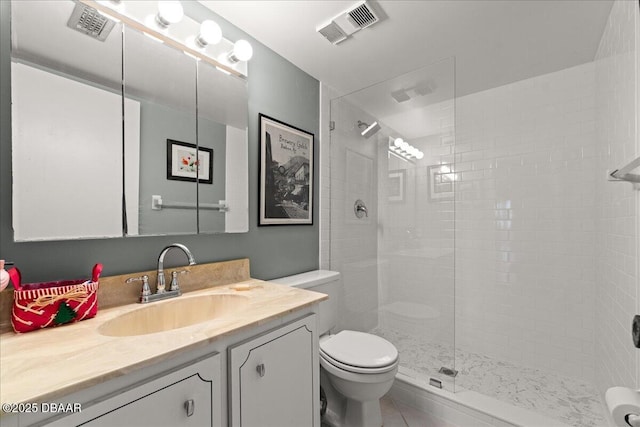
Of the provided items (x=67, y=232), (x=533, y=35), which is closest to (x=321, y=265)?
(x=67, y=232)

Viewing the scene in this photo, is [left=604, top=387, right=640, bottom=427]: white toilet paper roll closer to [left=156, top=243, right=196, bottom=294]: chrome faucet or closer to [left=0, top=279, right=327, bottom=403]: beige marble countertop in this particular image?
[left=0, top=279, right=327, bottom=403]: beige marble countertop

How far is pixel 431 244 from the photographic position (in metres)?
2.14

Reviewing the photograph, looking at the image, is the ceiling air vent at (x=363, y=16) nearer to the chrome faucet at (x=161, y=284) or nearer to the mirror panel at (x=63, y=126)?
the mirror panel at (x=63, y=126)

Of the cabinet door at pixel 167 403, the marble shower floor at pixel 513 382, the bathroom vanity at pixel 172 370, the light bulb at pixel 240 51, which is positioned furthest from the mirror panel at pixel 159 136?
the marble shower floor at pixel 513 382

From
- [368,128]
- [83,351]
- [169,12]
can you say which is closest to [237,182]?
[169,12]

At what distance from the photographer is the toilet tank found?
182 cm

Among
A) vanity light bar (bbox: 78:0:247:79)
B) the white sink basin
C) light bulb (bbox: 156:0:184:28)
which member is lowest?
the white sink basin

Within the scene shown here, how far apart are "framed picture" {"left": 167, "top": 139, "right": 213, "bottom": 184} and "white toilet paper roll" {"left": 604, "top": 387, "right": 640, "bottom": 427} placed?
5.43 ft

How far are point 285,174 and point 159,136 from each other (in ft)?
2.75

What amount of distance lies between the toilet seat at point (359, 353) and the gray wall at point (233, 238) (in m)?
0.57

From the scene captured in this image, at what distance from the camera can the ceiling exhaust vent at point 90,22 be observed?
3.58 feet

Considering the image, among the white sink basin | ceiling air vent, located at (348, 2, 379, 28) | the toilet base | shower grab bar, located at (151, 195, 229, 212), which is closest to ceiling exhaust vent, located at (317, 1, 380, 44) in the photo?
ceiling air vent, located at (348, 2, 379, 28)

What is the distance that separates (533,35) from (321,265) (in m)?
2.07

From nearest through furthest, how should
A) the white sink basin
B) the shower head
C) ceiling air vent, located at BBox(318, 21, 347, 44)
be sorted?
1. the white sink basin
2. ceiling air vent, located at BBox(318, 21, 347, 44)
3. the shower head
